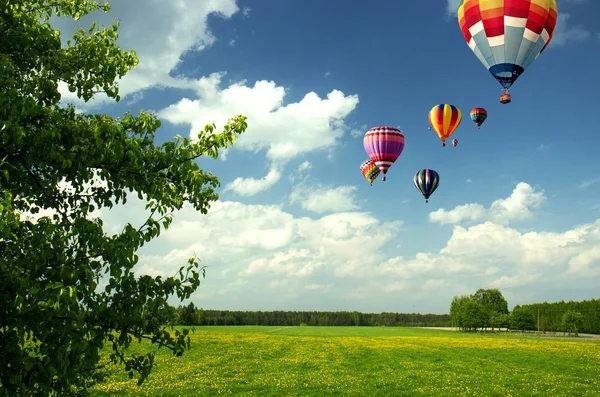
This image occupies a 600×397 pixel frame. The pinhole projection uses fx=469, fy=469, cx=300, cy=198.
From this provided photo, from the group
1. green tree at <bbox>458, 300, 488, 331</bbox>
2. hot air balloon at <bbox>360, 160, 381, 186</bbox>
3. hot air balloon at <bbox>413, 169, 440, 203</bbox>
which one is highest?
hot air balloon at <bbox>360, 160, 381, 186</bbox>

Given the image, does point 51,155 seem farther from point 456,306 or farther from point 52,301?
point 456,306

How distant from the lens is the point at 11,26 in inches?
340

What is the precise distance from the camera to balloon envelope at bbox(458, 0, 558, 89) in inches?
1148

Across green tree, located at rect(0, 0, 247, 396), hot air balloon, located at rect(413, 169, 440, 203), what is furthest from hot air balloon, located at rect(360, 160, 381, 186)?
green tree, located at rect(0, 0, 247, 396)

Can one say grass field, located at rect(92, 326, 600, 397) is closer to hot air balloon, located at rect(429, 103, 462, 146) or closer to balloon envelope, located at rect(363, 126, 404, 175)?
balloon envelope, located at rect(363, 126, 404, 175)

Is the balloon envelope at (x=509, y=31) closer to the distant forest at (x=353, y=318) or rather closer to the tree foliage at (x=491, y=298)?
the distant forest at (x=353, y=318)

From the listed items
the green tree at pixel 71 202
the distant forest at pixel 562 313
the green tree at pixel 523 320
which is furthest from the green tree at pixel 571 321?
the green tree at pixel 71 202

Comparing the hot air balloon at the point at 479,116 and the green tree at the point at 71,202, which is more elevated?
the hot air balloon at the point at 479,116

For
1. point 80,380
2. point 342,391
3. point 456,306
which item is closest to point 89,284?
point 80,380

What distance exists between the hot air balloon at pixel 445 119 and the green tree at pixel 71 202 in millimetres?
Answer: 46558

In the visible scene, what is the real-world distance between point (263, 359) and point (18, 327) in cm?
3016

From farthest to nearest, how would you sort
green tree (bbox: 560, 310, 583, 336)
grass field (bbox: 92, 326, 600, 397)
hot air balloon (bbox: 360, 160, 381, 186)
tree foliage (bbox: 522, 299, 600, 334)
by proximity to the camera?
tree foliage (bbox: 522, 299, 600, 334), green tree (bbox: 560, 310, 583, 336), hot air balloon (bbox: 360, 160, 381, 186), grass field (bbox: 92, 326, 600, 397)

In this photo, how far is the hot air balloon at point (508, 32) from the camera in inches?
1148

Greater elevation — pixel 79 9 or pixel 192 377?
pixel 79 9
